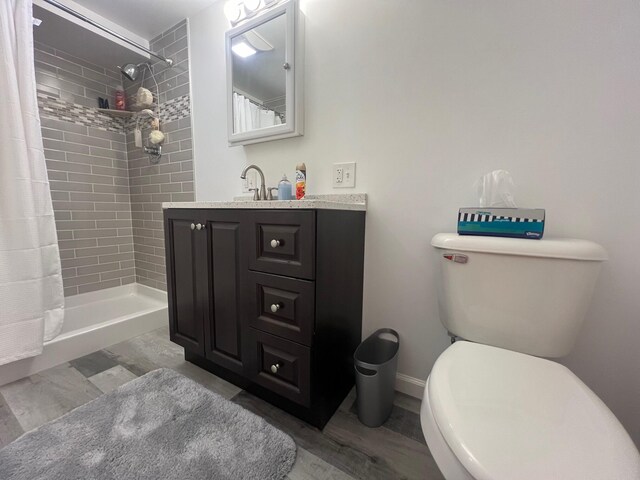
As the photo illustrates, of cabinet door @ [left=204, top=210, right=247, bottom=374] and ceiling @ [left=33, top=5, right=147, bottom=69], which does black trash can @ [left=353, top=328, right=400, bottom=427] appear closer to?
cabinet door @ [left=204, top=210, right=247, bottom=374]

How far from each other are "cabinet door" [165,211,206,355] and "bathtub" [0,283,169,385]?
491 millimetres

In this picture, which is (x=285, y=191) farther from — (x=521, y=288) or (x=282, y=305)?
(x=521, y=288)

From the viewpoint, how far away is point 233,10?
4.62 feet

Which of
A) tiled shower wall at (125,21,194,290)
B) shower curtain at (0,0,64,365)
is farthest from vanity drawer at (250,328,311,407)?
tiled shower wall at (125,21,194,290)

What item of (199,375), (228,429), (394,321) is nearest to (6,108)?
(199,375)

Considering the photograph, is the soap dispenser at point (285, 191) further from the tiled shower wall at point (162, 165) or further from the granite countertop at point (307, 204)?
the tiled shower wall at point (162, 165)

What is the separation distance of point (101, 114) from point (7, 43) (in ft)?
2.95

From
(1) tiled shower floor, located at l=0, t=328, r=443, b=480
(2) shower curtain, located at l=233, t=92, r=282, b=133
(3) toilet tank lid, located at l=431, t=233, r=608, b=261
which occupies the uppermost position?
(2) shower curtain, located at l=233, t=92, r=282, b=133

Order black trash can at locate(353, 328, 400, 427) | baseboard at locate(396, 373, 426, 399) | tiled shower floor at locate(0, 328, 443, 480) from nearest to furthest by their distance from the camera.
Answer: tiled shower floor at locate(0, 328, 443, 480)
black trash can at locate(353, 328, 400, 427)
baseboard at locate(396, 373, 426, 399)

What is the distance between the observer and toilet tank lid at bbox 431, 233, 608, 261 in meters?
0.69

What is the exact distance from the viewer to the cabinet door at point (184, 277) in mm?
1191

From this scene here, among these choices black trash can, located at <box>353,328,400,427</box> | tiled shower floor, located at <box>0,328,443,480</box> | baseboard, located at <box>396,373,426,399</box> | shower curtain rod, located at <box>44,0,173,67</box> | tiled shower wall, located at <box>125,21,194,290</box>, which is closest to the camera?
tiled shower floor, located at <box>0,328,443,480</box>

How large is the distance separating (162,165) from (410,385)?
2221mm

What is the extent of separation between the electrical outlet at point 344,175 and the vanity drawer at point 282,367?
747mm
